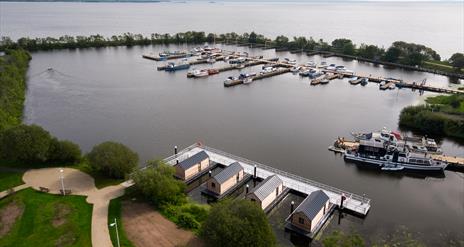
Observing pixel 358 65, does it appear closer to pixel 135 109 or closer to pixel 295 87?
pixel 295 87

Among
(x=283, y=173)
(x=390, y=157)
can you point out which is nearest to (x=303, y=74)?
(x=390, y=157)

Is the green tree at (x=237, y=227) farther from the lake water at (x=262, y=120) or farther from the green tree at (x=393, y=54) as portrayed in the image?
the green tree at (x=393, y=54)

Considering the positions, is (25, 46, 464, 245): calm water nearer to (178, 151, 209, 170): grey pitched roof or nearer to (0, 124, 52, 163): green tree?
(178, 151, 209, 170): grey pitched roof

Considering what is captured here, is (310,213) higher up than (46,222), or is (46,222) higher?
(310,213)

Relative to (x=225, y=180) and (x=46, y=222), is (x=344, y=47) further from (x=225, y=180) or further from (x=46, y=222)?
(x=46, y=222)

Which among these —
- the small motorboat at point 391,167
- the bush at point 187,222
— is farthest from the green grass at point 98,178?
the small motorboat at point 391,167

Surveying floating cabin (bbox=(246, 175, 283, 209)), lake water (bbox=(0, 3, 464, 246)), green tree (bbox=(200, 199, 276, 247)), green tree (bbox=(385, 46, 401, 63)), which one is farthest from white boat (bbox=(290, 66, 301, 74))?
green tree (bbox=(200, 199, 276, 247))
